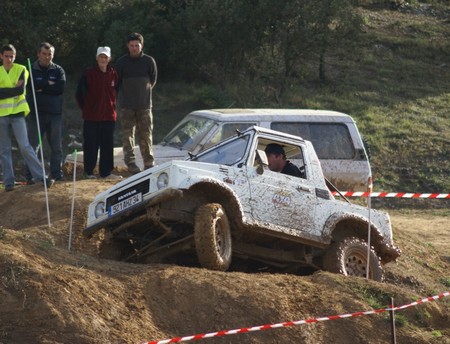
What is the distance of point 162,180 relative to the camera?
11438 millimetres

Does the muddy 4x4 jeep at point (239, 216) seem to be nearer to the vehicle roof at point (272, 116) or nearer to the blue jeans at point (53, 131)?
the blue jeans at point (53, 131)

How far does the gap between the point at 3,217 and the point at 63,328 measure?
6.28 metres

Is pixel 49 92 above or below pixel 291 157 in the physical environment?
above

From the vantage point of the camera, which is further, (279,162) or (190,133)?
(190,133)

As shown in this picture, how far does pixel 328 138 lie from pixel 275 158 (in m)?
5.41

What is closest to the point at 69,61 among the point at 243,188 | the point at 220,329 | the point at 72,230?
the point at 72,230

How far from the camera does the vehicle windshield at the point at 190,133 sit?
16938 millimetres

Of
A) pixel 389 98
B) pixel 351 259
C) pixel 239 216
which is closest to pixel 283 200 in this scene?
pixel 239 216

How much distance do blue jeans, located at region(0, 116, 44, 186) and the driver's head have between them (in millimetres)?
3671

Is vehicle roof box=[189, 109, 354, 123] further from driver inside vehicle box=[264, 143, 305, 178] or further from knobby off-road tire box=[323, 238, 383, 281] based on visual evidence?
knobby off-road tire box=[323, 238, 383, 281]

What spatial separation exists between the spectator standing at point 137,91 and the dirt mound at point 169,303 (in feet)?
16.0

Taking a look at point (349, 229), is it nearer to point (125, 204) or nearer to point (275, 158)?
point (275, 158)

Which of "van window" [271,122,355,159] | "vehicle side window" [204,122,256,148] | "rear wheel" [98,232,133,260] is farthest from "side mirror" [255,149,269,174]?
"van window" [271,122,355,159]

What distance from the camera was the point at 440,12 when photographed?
40.2m
